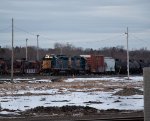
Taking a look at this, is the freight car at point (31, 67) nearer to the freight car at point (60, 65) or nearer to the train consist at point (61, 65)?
the train consist at point (61, 65)

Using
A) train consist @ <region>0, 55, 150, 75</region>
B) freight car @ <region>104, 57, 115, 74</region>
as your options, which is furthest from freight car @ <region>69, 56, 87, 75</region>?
freight car @ <region>104, 57, 115, 74</region>

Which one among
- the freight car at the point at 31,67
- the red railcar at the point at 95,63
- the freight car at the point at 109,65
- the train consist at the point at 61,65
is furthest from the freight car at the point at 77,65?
the freight car at the point at 31,67

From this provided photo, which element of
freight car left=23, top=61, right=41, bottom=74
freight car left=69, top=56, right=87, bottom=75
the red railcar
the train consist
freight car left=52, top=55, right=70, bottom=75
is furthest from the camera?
the red railcar

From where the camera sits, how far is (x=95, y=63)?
8344 cm

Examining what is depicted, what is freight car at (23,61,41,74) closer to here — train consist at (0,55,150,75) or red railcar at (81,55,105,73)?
train consist at (0,55,150,75)

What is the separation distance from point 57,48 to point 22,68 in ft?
353

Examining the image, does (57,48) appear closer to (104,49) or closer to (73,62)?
(104,49)

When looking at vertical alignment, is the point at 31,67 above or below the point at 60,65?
below

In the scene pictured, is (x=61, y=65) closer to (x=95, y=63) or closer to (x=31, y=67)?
(x=31, y=67)

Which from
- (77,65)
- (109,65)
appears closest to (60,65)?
(77,65)

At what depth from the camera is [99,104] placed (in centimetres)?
2606

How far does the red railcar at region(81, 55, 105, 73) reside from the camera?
273 feet

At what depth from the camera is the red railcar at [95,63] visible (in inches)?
3273

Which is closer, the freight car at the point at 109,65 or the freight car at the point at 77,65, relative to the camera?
the freight car at the point at 77,65
